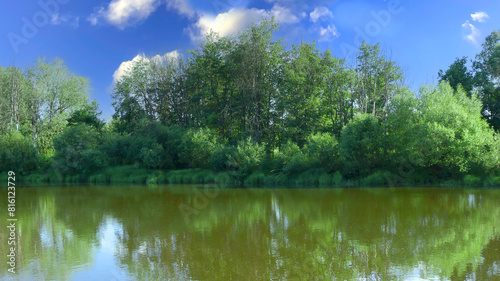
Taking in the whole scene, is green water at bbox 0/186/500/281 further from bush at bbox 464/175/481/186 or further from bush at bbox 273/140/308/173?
bush at bbox 273/140/308/173

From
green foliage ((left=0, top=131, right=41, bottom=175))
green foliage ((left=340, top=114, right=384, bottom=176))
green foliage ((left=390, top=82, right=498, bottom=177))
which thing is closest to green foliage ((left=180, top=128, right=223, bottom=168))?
green foliage ((left=340, top=114, right=384, bottom=176))

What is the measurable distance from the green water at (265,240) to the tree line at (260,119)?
31.8 feet

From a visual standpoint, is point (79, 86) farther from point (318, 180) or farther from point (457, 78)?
point (457, 78)

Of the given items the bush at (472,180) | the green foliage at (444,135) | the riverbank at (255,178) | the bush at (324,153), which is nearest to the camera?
the bush at (472,180)

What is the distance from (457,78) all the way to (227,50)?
86.3ft

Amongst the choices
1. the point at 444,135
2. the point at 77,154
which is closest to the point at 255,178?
the point at 444,135

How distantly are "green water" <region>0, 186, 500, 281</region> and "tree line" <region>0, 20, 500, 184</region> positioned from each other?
9682 millimetres

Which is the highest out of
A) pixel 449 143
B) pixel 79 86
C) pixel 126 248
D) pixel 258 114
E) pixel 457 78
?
pixel 79 86

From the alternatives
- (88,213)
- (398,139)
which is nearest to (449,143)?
(398,139)

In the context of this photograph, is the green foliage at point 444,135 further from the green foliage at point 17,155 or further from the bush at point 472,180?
the green foliage at point 17,155

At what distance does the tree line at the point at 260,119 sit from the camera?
30875 mm

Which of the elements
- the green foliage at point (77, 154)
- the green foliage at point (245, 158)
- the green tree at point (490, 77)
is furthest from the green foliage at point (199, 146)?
the green tree at point (490, 77)

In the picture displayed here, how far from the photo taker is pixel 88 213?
63.2 ft

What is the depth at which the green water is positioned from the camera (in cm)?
896
